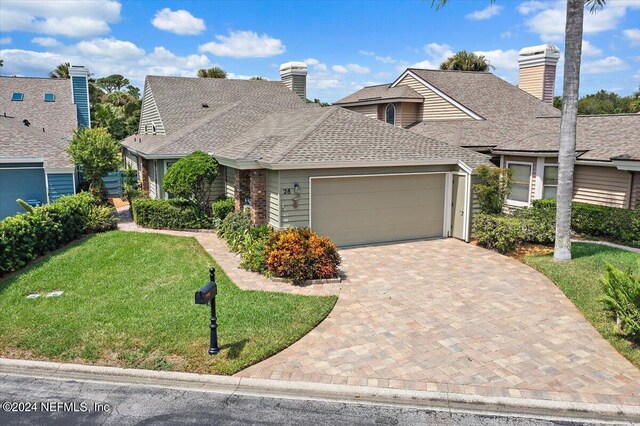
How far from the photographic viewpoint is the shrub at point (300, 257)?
36.0ft

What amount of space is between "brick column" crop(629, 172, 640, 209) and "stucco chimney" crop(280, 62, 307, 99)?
62.1ft

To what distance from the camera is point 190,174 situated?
16.1 metres

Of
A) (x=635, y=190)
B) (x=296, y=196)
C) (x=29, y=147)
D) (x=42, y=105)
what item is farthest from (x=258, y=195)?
(x=42, y=105)

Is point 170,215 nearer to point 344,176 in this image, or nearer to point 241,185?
point 241,185

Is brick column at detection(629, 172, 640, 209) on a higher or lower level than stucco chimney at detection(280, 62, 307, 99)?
lower

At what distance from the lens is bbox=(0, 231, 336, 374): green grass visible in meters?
7.58

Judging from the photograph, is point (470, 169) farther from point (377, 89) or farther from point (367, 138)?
point (377, 89)

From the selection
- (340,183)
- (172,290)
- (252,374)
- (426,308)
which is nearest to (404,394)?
(252,374)

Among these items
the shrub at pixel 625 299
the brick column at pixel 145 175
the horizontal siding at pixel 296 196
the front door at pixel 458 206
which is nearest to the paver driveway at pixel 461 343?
the shrub at pixel 625 299

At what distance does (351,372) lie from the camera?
7035 millimetres

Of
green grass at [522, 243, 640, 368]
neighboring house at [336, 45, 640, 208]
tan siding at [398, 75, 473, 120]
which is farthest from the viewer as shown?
tan siding at [398, 75, 473, 120]

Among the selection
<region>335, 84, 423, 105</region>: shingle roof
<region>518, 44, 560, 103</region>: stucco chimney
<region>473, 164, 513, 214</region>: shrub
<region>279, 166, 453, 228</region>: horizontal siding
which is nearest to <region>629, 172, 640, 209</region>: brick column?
<region>473, 164, 513, 214</region>: shrub

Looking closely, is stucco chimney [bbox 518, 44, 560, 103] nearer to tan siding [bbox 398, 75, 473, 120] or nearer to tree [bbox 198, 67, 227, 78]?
tan siding [bbox 398, 75, 473, 120]

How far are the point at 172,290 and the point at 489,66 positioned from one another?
121 ft
